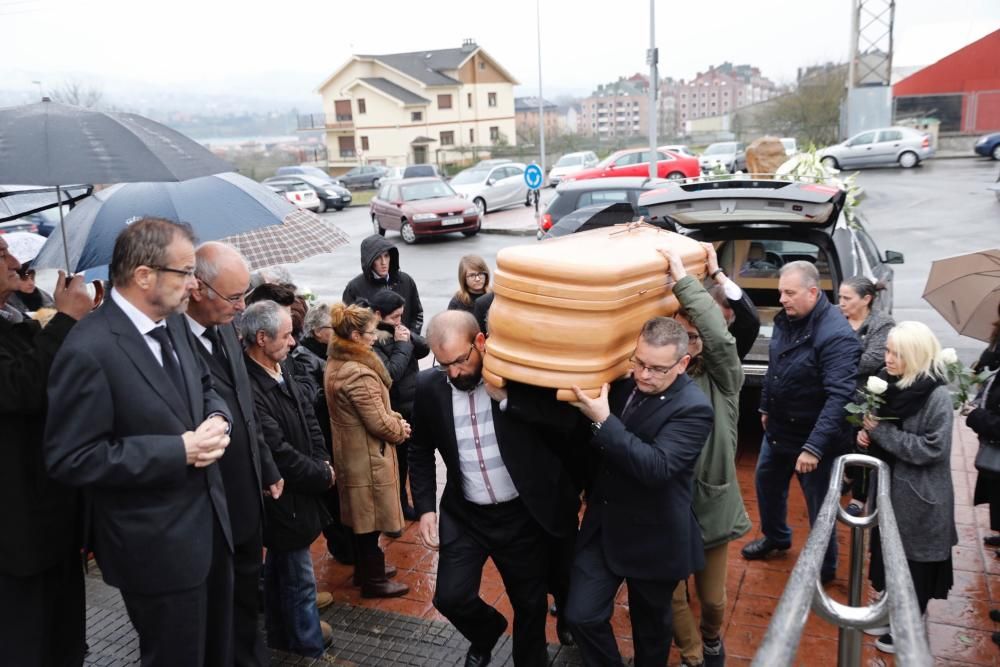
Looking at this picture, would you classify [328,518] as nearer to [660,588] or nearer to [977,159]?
[660,588]

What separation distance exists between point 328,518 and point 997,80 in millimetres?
→ 43801

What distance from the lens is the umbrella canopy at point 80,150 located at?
334 centimetres

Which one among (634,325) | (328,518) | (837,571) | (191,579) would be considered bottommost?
(837,571)

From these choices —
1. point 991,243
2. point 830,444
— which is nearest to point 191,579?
point 830,444

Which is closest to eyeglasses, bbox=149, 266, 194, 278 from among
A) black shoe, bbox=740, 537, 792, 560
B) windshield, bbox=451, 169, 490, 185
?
black shoe, bbox=740, 537, 792, 560

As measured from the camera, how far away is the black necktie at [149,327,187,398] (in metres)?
2.93

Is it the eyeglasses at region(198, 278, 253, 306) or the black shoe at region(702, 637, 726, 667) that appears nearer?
the eyeglasses at region(198, 278, 253, 306)

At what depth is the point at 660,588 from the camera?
3305 mm

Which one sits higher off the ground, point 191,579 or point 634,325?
point 634,325

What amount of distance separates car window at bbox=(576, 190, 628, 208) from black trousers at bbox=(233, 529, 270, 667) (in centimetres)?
1226

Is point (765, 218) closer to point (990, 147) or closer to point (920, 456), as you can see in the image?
point (920, 456)

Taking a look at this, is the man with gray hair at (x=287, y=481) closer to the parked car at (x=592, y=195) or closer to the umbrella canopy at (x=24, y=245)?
the umbrella canopy at (x=24, y=245)

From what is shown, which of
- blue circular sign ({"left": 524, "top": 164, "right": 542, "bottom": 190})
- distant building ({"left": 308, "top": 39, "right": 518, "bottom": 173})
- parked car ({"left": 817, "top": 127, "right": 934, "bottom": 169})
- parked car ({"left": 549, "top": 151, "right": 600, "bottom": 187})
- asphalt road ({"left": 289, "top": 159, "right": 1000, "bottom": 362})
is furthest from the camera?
distant building ({"left": 308, "top": 39, "right": 518, "bottom": 173})

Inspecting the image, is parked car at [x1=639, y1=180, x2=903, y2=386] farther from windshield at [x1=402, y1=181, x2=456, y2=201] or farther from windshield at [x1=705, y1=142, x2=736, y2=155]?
windshield at [x1=705, y1=142, x2=736, y2=155]
